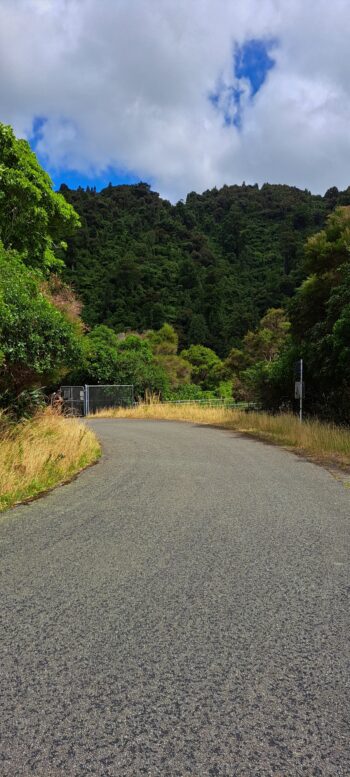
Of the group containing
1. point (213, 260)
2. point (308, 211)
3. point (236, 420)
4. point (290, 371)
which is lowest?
point (236, 420)

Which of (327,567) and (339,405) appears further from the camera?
(339,405)

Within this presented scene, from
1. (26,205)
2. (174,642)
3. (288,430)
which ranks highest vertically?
(26,205)

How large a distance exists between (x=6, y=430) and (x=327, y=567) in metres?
6.65

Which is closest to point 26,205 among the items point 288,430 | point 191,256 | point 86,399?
point 288,430

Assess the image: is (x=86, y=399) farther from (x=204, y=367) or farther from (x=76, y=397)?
(x=204, y=367)

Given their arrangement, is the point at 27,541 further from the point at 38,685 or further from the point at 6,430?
the point at 6,430

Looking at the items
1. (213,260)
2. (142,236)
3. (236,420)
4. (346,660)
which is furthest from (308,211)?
(346,660)

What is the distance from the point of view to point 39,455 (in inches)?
326

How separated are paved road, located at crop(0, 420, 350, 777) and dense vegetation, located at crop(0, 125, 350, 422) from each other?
468cm

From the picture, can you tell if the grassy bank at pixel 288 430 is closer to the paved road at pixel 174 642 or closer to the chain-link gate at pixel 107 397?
the chain-link gate at pixel 107 397

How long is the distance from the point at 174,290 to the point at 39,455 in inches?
2733

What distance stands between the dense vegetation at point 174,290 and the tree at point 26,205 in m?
0.04

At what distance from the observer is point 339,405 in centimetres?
1684

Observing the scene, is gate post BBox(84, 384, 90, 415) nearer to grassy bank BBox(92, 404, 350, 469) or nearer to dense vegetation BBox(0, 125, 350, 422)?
dense vegetation BBox(0, 125, 350, 422)
